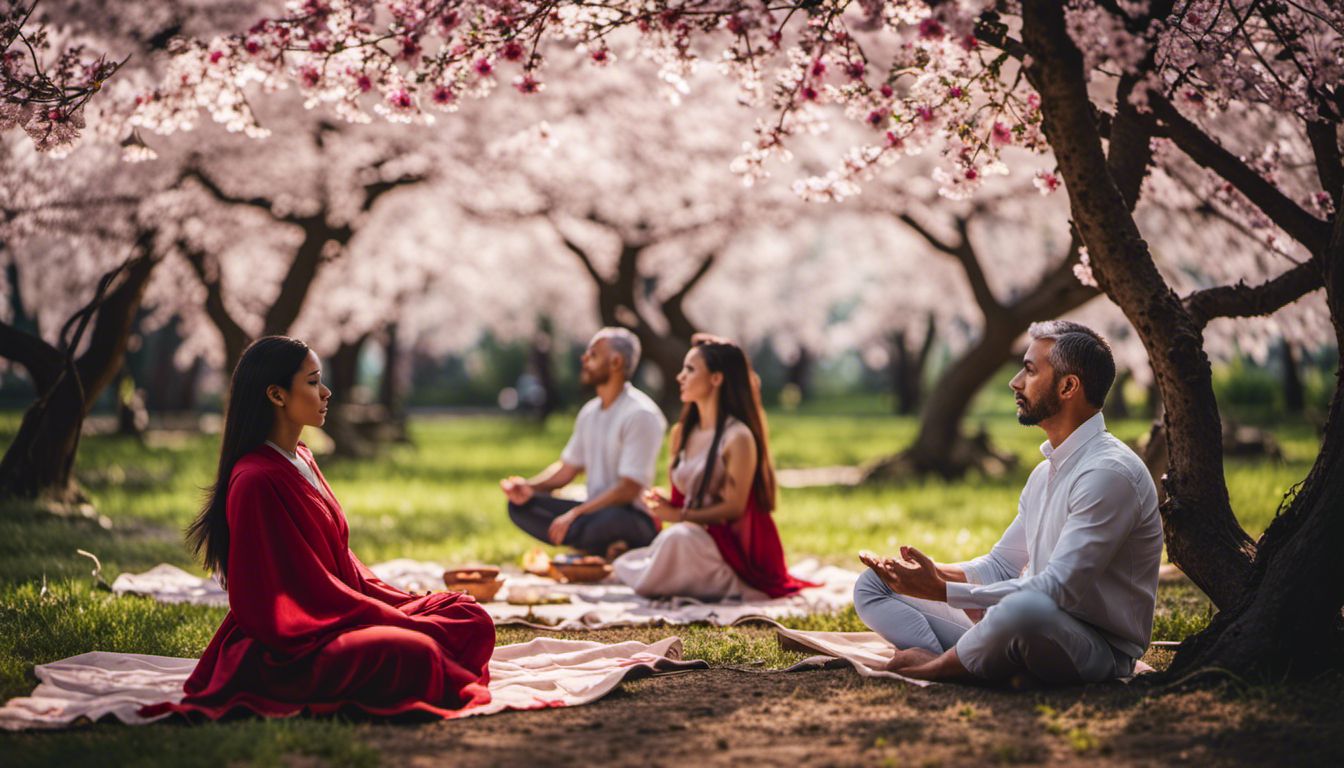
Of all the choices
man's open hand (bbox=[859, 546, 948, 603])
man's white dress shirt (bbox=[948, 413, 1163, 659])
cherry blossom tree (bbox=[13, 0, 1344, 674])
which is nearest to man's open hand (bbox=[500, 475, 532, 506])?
cherry blossom tree (bbox=[13, 0, 1344, 674])

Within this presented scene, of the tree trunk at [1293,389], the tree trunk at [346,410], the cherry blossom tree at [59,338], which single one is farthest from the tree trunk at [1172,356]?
the tree trunk at [1293,389]

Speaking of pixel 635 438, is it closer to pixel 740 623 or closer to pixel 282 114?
pixel 740 623

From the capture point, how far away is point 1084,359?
15.8 feet

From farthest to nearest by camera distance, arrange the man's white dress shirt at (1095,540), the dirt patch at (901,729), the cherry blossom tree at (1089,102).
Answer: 1. the cherry blossom tree at (1089,102)
2. the man's white dress shirt at (1095,540)
3. the dirt patch at (901,729)

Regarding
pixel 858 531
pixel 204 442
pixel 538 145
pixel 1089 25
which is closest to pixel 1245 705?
pixel 1089 25

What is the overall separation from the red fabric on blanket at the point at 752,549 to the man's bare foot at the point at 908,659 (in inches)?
96.9

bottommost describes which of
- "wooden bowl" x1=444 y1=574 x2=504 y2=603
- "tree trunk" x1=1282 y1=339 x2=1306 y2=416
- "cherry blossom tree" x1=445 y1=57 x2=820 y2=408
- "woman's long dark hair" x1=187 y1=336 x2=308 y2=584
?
"wooden bowl" x1=444 y1=574 x2=504 y2=603

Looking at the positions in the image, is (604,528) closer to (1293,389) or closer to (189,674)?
(189,674)

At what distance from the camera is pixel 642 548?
8375 millimetres

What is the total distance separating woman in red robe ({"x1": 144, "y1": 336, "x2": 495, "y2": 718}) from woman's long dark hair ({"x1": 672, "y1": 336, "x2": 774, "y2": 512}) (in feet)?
10.0

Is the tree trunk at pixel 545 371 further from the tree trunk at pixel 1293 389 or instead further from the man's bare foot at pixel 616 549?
the man's bare foot at pixel 616 549

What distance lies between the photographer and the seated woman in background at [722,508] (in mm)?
7531

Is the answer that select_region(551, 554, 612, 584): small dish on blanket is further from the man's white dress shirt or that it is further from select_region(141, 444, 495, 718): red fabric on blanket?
the man's white dress shirt

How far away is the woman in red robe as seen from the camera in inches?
175
